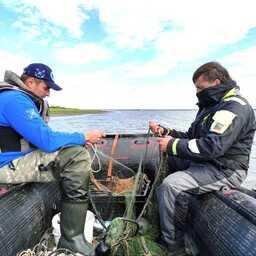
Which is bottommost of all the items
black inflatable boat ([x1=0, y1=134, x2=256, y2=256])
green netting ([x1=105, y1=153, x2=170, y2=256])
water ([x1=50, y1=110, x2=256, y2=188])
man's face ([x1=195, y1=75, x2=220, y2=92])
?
water ([x1=50, y1=110, x2=256, y2=188])

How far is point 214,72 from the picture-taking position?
4.48 meters

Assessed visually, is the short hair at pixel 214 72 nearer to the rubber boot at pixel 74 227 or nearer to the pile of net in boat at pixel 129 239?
the pile of net in boat at pixel 129 239

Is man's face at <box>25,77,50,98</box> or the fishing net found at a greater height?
man's face at <box>25,77,50,98</box>

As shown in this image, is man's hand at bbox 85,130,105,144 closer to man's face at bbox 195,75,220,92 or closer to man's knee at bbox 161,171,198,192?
man's knee at bbox 161,171,198,192

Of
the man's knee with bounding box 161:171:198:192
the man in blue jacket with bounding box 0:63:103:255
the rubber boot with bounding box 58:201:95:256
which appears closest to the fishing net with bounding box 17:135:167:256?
the rubber boot with bounding box 58:201:95:256

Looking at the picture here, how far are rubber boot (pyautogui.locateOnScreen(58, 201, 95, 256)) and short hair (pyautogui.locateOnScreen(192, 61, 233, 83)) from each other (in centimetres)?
196

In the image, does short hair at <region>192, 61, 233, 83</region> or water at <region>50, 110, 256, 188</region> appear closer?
short hair at <region>192, 61, 233, 83</region>

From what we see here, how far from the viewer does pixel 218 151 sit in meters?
4.03

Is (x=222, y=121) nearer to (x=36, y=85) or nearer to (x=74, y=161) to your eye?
(x=74, y=161)

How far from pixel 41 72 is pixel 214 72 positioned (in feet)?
6.33

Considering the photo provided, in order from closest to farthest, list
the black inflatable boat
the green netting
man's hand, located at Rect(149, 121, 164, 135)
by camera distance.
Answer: the black inflatable boat → the green netting → man's hand, located at Rect(149, 121, 164, 135)

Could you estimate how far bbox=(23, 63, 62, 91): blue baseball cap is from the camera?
4.32 m

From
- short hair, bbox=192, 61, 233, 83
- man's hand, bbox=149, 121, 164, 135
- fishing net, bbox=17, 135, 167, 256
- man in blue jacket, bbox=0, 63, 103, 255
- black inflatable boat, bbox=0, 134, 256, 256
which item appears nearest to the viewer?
black inflatable boat, bbox=0, 134, 256, 256

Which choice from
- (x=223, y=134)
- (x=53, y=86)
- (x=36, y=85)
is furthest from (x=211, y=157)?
(x=36, y=85)
